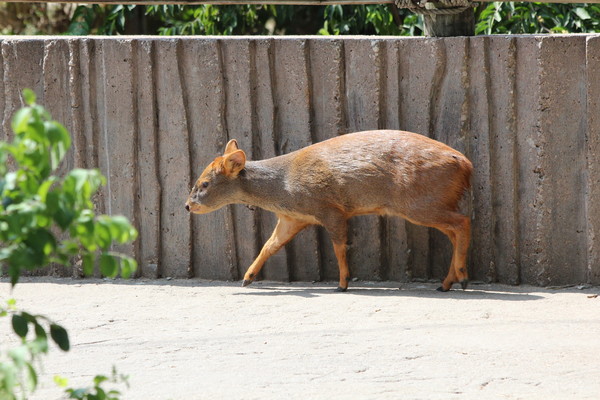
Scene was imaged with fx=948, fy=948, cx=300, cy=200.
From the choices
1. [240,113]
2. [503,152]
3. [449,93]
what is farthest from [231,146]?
[503,152]

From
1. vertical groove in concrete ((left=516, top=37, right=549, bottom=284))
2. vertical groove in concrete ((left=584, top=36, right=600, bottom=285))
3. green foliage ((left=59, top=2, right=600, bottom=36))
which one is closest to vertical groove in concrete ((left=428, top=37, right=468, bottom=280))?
vertical groove in concrete ((left=516, top=37, right=549, bottom=284))

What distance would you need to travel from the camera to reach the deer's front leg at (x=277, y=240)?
22.7 feet

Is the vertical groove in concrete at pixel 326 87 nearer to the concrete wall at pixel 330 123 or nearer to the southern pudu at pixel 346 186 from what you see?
the concrete wall at pixel 330 123

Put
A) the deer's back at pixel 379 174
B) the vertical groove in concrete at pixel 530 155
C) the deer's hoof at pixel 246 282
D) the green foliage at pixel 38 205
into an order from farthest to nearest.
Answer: the deer's hoof at pixel 246 282 → the vertical groove in concrete at pixel 530 155 → the deer's back at pixel 379 174 → the green foliage at pixel 38 205

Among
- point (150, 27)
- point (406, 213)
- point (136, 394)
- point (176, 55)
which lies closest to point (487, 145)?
point (406, 213)

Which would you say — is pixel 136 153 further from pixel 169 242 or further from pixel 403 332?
pixel 403 332

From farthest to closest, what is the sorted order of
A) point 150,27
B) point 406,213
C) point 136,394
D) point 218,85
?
point 150,27
point 218,85
point 406,213
point 136,394

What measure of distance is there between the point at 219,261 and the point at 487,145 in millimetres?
2198

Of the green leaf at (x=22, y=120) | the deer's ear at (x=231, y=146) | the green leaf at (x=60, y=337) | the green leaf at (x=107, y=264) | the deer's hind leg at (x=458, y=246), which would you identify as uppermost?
the green leaf at (x=22, y=120)

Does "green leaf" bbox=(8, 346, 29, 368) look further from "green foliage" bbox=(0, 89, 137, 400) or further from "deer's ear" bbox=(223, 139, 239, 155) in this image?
"deer's ear" bbox=(223, 139, 239, 155)

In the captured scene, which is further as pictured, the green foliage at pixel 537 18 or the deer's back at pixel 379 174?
the green foliage at pixel 537 18

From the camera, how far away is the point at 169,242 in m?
7.33

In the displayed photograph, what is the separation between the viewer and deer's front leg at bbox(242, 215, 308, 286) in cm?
691

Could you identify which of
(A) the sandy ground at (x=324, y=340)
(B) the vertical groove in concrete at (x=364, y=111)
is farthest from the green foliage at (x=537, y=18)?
(A) the sandy ground at (x=324, y=340)
